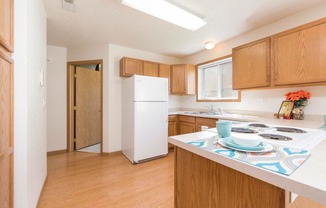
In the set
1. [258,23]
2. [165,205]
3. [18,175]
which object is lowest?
[165,205]

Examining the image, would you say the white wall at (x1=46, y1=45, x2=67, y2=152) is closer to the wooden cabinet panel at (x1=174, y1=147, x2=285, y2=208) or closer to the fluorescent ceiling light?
the fluorescent ceiling light

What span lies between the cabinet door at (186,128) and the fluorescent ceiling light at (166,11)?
1885 millimetres

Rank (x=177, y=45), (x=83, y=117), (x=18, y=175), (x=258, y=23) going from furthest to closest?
(x=83, y=117), (x=177, y=45), (x=258, y=23), (x=18, y=175)

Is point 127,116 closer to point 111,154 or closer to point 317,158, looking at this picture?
point 111,154

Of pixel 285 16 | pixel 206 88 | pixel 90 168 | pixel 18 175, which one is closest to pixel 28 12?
pixel 18 175

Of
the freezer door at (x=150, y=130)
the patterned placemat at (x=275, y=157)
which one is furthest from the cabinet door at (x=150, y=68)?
the patterned placemat at (x=275, y=157)

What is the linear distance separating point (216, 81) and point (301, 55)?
1.74 metres

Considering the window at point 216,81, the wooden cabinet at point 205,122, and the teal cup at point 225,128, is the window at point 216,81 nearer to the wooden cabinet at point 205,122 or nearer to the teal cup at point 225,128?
the wooden cabinet at point 205,122

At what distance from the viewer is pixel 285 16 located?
221 centimetres

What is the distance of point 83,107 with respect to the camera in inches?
145

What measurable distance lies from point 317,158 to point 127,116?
2.77m

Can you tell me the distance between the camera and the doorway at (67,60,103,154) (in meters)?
3.34

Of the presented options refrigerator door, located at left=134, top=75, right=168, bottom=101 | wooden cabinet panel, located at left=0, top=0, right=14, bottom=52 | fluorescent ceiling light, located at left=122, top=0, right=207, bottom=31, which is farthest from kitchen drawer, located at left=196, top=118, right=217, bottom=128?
wooden cabinet panel, located at left=0, top=0, right=14, bottom=52

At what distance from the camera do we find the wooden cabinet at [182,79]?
12.2 ft
